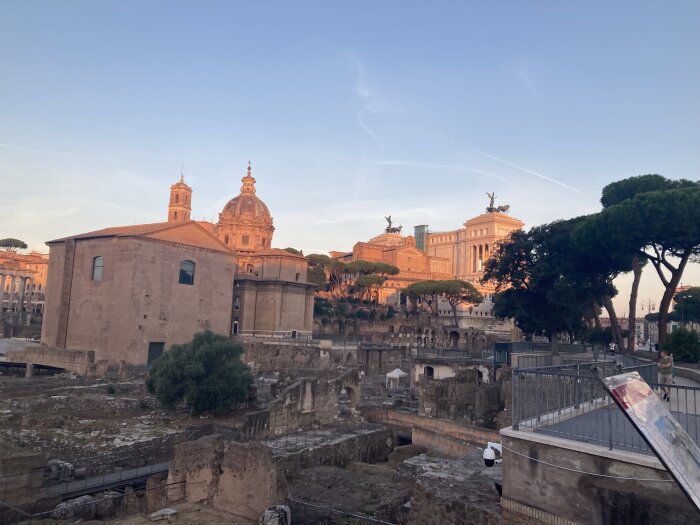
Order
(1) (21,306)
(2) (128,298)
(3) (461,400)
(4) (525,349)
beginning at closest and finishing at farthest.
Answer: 1. (3) (461,400)
2. (4) (525,349)
3. (2) (128,298)
4. (1) (21,306)

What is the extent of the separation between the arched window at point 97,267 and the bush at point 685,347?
39.1 metres

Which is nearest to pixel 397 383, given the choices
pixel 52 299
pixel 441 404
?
pixel 441 404

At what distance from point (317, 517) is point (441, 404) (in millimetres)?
13054

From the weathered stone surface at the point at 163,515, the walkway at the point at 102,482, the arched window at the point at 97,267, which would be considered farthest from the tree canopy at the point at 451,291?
the weathered stone surface at the point at 163,515

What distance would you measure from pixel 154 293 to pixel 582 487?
128 ft

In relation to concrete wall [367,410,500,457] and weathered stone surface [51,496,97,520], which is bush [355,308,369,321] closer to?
concrete wall [367,410,500,457]

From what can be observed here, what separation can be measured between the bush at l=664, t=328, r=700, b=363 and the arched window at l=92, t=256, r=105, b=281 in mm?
39067

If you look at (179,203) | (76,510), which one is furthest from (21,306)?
(76,510)

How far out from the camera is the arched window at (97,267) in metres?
40.9

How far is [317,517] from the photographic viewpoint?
1003 centimetres

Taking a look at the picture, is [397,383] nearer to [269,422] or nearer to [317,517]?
[269,422]

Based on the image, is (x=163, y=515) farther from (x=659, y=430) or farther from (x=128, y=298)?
(x=128, y=298)

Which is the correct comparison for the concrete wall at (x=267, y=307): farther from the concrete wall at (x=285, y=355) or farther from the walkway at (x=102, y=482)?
the walkway at (x=102, y=482)

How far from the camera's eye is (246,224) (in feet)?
195
